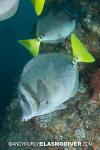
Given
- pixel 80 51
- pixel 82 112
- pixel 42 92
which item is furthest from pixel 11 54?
pixel 42 92

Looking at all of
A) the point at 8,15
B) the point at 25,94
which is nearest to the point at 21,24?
the point at 8,15

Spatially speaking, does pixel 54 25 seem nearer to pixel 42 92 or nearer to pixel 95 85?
pixel 95 85

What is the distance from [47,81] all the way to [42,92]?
0.38 ft

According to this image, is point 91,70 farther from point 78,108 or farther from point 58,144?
point 58,144

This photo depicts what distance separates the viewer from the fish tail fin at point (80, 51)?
159 centimetres

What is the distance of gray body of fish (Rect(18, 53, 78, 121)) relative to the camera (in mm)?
1406

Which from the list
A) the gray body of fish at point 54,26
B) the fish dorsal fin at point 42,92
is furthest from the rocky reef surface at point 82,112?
the fish dorsal fin at point 42,92

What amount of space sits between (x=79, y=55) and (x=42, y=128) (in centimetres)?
164

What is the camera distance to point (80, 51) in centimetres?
163

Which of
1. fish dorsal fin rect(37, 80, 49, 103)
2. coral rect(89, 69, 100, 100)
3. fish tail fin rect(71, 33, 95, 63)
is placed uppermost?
fish tail fin rect(71, 33, 95, 63)

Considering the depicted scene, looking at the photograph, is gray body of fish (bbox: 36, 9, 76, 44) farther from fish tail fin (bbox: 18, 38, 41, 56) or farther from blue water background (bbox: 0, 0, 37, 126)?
blue water background (bbox: 0, 0, 37, 126)

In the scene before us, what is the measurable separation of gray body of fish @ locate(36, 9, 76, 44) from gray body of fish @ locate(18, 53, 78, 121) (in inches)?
32.2

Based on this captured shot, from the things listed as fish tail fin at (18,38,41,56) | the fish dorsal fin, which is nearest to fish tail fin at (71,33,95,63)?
the fish dorsal fin

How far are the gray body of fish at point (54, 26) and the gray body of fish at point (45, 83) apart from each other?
817 millimetres
